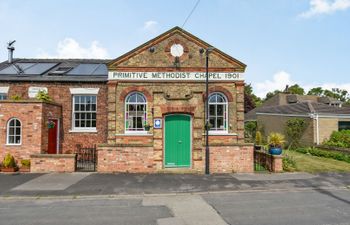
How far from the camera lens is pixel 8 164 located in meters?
12.0

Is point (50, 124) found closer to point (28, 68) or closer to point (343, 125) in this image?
point (28, 68)

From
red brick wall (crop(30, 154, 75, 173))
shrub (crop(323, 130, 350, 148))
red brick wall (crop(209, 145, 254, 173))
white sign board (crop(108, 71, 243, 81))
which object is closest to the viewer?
red brick wall (crop(30, 154, 75, 173))

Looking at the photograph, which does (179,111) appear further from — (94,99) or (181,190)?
(94,99)

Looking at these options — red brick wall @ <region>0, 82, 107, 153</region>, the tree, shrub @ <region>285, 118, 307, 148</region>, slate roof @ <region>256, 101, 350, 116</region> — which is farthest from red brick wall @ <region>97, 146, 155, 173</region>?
the tree

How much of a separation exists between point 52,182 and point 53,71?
9.12 meters

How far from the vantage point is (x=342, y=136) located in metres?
20.7

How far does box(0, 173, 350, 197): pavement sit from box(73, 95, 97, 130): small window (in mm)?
4518

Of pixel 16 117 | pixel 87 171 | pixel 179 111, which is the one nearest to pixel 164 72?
pixel 179 111

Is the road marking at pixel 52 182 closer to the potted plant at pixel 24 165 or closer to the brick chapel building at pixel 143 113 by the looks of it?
the brick chapel building at pixel 143 113

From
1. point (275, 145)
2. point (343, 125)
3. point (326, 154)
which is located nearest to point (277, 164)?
point (275, 145)

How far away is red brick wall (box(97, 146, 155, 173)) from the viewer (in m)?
12.0

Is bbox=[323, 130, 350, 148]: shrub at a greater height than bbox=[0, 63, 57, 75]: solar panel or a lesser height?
lesser

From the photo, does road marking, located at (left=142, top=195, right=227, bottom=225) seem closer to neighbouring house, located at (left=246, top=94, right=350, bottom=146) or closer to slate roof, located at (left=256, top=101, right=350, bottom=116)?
neighbouring house, located at (left=246, top=94, right=350, bottom=146)

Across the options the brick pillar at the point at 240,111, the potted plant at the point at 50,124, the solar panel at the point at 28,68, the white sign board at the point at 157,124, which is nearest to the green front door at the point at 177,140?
the white sign board at the point at 157,124
